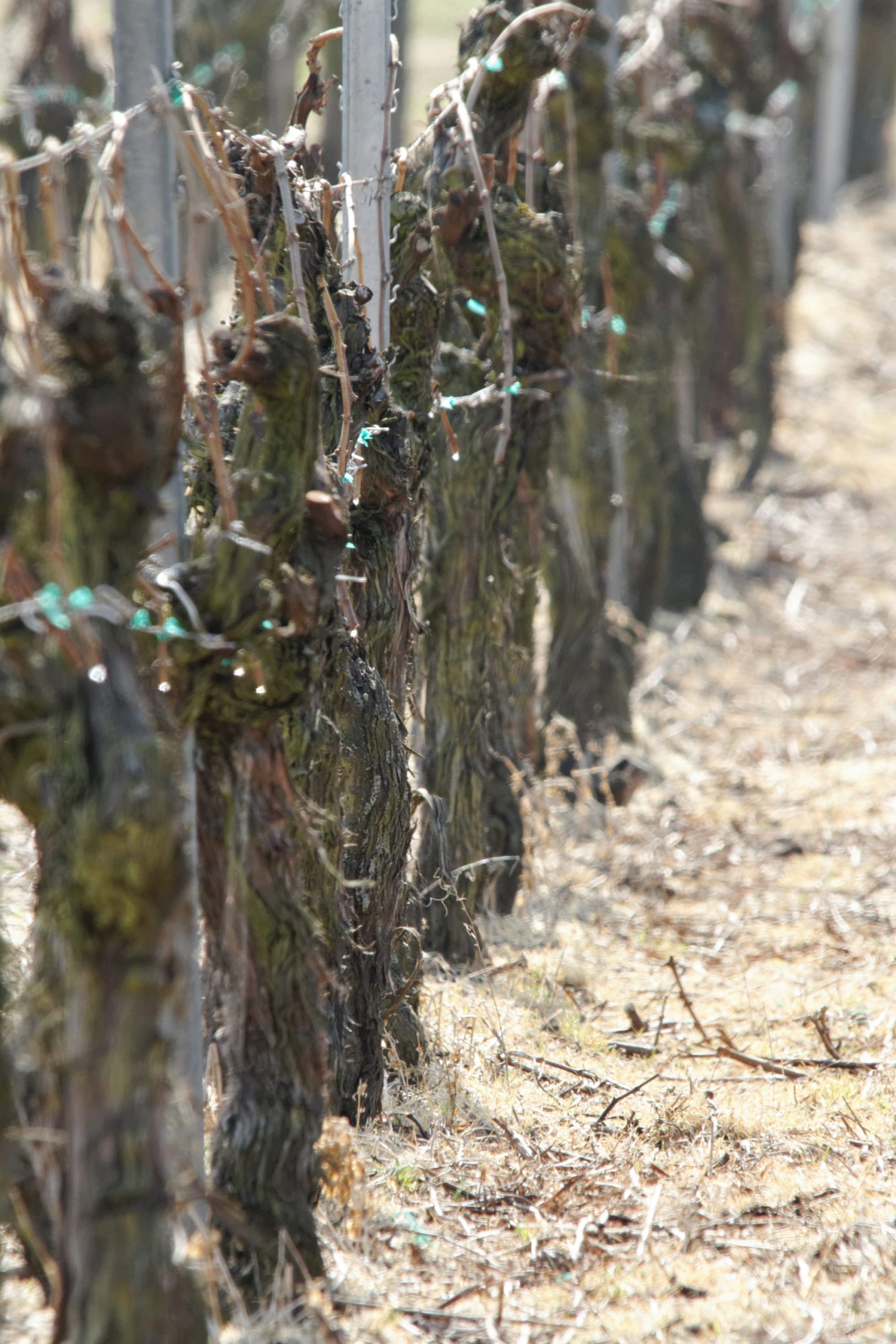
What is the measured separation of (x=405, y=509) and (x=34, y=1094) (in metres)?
1.85

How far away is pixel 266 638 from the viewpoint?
274 centimetres

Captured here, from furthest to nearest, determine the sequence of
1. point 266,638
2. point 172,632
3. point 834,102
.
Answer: point 834,102 < point 266,638 < point 172,632

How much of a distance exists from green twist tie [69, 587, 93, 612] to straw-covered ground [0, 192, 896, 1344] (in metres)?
1.13

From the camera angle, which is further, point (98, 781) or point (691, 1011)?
point (691, 1011)

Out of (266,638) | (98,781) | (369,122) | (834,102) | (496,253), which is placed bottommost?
(98,781)

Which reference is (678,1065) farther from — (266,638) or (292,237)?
(292,237)

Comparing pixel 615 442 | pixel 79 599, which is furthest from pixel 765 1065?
pixel 615 442

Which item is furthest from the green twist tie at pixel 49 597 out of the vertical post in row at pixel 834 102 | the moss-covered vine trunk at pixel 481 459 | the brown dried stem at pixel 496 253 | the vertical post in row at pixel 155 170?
the vertical post in row at pixel 834 102

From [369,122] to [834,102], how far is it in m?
16.7

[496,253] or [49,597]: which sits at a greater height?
[496,253]

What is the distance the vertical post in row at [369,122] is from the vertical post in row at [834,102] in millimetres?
14868

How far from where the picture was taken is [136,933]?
2342 mm

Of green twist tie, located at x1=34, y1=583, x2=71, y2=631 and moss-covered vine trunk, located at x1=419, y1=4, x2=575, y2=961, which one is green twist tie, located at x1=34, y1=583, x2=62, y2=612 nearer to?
green twist tie, located at x1=34, y1=583, x2=71, y2=631

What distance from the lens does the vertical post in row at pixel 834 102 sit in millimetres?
18469
